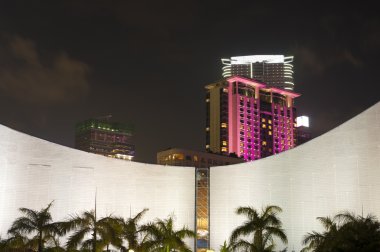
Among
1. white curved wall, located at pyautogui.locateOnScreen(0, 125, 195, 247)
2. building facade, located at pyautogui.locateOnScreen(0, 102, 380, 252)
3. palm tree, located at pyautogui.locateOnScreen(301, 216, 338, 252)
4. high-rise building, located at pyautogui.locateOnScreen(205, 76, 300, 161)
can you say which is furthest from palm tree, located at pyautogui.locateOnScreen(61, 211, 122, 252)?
high-rise building, located at pyautogui.locateOnScreen(205, 76, 300, 161)

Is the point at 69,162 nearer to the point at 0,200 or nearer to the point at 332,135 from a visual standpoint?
the point at 0,200

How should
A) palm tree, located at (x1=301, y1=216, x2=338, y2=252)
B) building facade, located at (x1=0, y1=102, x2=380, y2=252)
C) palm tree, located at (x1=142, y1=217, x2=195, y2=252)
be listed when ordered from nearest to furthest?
palm tree, located at (x1=301, y1=216, x2=338, y2=252), palm tree, located at (x1=142, y1=217, x2=195, y2=252), building facade, located at (x1=0, y1=102, x2=380, y2=252)

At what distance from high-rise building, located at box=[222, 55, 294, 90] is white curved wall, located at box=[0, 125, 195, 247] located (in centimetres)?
14837

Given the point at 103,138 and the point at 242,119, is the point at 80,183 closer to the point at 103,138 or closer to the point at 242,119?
the point at 242,119

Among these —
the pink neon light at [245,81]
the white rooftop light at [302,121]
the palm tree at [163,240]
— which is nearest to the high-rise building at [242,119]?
the pink neon light at [245,81]

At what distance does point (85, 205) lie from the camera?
2912 cm

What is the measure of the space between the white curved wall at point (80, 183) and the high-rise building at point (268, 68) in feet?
487

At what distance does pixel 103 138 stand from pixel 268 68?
5848 cm

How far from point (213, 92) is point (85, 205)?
82652mm

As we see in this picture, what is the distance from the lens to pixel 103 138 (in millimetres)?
176750

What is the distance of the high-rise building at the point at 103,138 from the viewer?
17412 centimetres

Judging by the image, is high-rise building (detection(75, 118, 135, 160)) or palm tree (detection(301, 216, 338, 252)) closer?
palm tree (detection(301, 216, 338, 252))

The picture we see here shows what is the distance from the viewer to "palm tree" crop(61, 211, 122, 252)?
19.2 meters

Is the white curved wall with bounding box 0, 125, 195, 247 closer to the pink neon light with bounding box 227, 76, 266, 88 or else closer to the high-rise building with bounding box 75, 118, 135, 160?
the pink neon light with bounding box 227, 76, 266, 88
